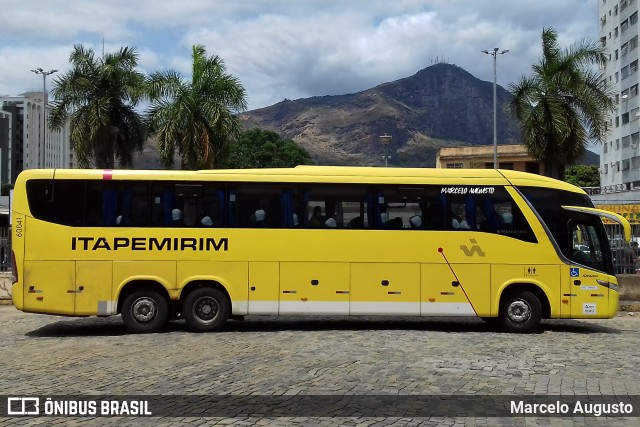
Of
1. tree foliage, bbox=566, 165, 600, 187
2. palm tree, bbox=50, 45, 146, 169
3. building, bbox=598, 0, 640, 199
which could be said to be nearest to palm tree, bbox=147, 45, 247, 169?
palm tree, bbox=50, 45, 146, 169

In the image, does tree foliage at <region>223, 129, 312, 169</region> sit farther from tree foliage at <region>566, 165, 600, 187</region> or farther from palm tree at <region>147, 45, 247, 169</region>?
tree foliage at <region>566, 165, 600, 187</region>

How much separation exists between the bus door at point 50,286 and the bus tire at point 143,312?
3.53 feet

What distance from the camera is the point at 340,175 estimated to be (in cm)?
1364

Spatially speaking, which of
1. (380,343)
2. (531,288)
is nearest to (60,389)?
(380,343)

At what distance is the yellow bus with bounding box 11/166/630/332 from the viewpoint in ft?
43.5

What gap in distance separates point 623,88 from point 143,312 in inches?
2926

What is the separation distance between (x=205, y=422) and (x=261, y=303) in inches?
271

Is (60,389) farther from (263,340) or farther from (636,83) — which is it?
(636,83)

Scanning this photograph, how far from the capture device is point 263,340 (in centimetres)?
1202

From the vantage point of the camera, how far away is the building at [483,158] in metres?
80.0

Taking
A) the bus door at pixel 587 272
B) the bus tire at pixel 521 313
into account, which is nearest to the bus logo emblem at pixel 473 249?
the bus tire at pixel 521 313

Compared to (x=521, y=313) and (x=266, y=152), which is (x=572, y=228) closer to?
(x=521, y=313)

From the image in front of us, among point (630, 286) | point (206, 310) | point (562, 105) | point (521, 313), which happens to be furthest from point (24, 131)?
point (521, 313)

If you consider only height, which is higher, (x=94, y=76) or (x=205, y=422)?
(x=94, y=76)
